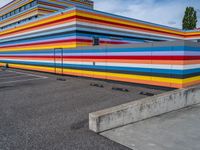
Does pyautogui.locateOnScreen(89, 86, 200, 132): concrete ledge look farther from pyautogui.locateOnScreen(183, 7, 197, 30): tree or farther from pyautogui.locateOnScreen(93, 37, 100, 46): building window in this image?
pyautogui.locateOnScreen(183, 7, 197, 30): tree

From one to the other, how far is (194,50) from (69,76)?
35.0 ft

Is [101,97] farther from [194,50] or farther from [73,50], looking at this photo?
[73,50]

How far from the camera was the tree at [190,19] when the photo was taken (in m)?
48.2

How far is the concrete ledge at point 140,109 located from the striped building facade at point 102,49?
2.09 meters

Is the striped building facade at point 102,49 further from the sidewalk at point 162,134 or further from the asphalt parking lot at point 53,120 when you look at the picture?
the sidewalk at point 162,134

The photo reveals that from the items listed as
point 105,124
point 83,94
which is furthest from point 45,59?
point 105,124

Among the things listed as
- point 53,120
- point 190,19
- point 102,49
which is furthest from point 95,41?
point 190,19

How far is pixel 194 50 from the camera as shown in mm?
9695

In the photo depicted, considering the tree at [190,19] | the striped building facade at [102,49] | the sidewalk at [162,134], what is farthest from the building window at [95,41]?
the tree at [190,19]

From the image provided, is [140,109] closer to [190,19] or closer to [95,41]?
[95,41]

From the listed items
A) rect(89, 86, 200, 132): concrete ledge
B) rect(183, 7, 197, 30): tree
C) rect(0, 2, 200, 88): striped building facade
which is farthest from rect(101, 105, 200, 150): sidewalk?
rect(183, 7, 197, 30): tree

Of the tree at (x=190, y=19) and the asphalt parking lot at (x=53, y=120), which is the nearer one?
the asphalt parking lot at (x=53, y=120)

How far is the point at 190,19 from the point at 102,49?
147 feet

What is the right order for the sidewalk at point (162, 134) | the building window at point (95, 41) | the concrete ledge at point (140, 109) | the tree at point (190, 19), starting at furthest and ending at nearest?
1. the tree at point (190, 19)
2. the building window at point (95, 41)
3. the concrete ledge at point (140, 109)
4. the sidewalk at point (162, 134)
